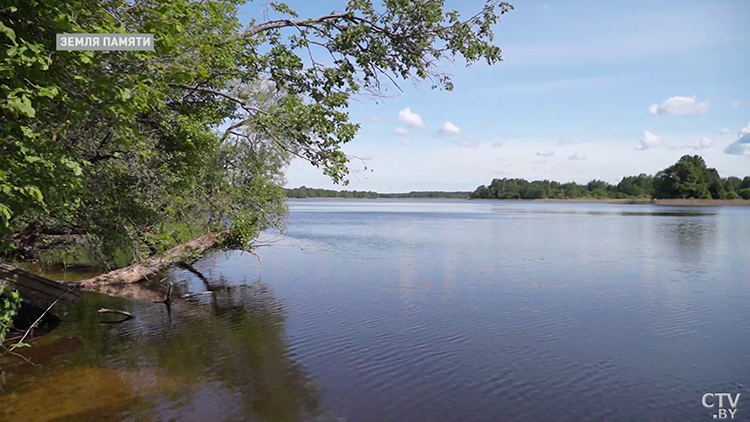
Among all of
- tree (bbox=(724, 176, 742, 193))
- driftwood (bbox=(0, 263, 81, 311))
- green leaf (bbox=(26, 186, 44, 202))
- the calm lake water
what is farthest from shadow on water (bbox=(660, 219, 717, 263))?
tree (bbox=(724, 176, 742, 193))

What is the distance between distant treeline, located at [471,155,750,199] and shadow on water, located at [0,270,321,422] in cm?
9453

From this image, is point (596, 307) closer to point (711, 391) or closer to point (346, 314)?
point (711, 391)

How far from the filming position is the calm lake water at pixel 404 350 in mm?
7555

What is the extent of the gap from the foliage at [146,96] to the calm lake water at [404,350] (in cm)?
224

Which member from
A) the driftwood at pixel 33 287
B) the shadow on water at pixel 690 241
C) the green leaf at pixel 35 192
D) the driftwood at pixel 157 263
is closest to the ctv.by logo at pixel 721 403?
the green leaf at pixel 35 192

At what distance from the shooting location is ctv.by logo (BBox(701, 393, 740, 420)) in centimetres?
739

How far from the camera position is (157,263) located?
15586 mm

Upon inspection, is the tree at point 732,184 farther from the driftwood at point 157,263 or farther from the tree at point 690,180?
the driftwood at point 157,263

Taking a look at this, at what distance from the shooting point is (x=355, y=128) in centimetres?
817

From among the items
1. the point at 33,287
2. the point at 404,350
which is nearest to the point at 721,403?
the point at 404,350

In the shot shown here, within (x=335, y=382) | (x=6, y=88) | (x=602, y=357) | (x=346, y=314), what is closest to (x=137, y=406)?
(x=335, y=382)

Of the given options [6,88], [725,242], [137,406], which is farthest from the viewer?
[725,242]

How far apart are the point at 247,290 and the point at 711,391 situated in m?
12.3

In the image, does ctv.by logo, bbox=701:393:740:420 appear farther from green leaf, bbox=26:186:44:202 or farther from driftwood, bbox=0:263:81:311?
driftwood, bbox=0:263:81:311
